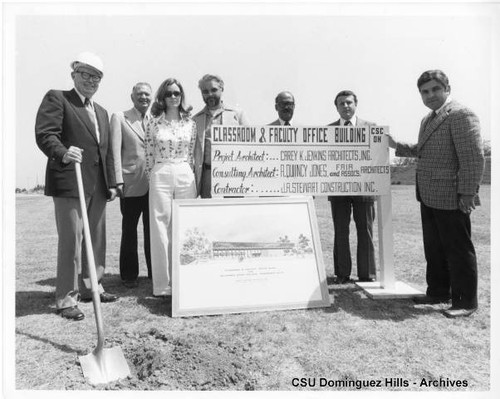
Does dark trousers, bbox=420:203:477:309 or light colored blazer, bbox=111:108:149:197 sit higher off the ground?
light colored blazer, bbox=111:108:149:197

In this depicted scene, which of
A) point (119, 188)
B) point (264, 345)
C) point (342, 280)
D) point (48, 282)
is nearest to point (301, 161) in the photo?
point (342, 280)

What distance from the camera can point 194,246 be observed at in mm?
3816

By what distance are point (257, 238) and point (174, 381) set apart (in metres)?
1.61

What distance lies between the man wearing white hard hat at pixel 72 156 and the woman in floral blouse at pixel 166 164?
0.51m

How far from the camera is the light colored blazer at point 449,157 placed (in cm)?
342

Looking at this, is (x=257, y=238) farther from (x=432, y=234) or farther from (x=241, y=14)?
(x=241, y=14)

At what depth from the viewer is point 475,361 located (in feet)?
9.75

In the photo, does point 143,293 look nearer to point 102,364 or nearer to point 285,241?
point 102,364

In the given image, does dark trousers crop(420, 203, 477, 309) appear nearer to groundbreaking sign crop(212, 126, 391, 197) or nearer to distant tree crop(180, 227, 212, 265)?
groundbreaking sign crop(212, 126, 391, 197)

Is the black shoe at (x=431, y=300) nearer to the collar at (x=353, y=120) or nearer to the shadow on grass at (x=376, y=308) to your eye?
the shadow on grass at (x=376, y=308)

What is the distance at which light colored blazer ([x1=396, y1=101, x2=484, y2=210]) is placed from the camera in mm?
3424

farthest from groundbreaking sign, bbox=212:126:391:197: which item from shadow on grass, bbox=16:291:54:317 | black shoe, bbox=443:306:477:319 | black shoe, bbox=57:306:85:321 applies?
shadow on grass, bbox=16:291:54:317

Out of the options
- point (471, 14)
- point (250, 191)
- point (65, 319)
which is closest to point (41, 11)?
point (250, 191)

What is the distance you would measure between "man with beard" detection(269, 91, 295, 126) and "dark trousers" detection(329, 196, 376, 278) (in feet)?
3.45
